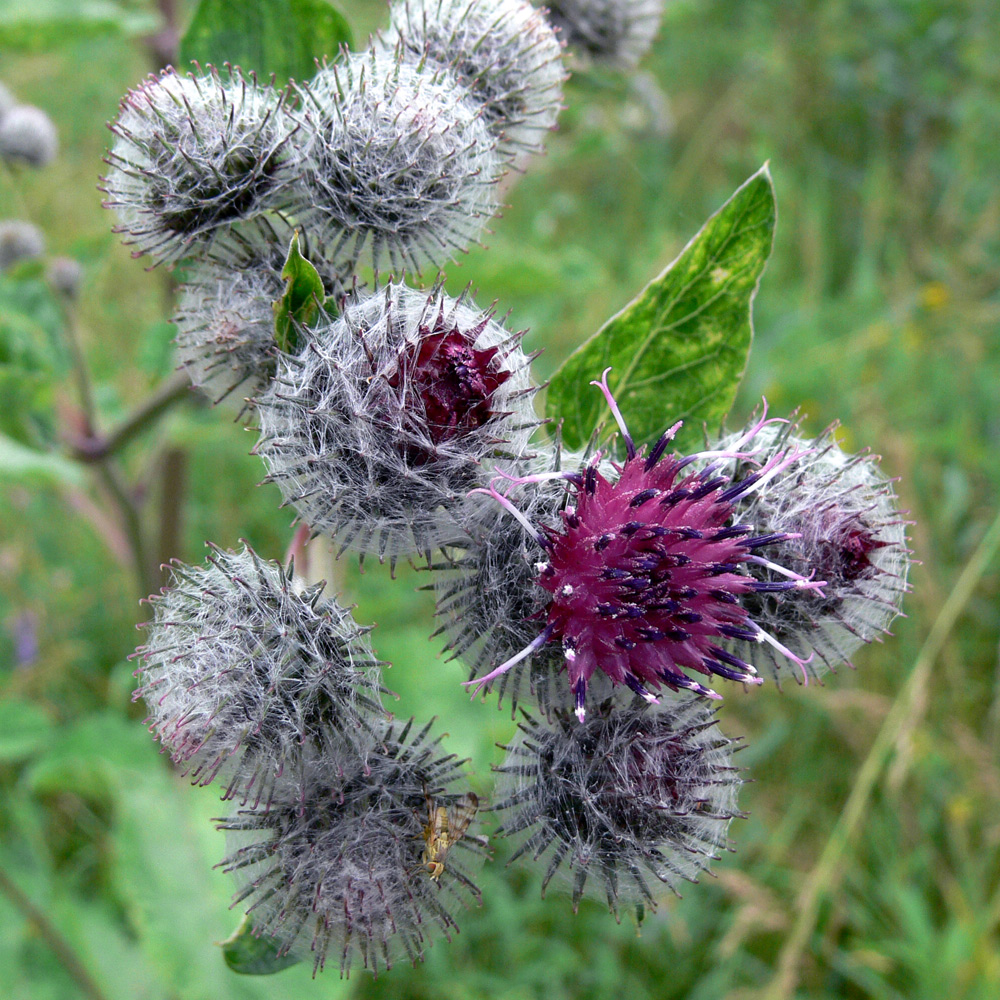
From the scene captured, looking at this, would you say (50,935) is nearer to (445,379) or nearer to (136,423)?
(136,423)

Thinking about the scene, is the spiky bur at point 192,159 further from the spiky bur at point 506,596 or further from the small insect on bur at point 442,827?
the small insect on bur at point 442,827

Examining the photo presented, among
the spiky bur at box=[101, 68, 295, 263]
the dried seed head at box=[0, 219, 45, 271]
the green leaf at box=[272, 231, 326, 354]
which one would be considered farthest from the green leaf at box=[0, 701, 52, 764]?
the green leaf at box=[272, 231, 326, 354]

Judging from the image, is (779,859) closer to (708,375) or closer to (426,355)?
(708,375)

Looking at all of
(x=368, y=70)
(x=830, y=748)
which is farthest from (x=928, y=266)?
(x=368, y=70)

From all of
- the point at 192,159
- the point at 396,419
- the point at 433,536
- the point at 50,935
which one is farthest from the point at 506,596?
the point at 50,935

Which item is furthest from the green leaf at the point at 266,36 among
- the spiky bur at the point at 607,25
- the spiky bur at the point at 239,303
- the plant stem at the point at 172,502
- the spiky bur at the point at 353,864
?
the plant stem at the point at 172,502
